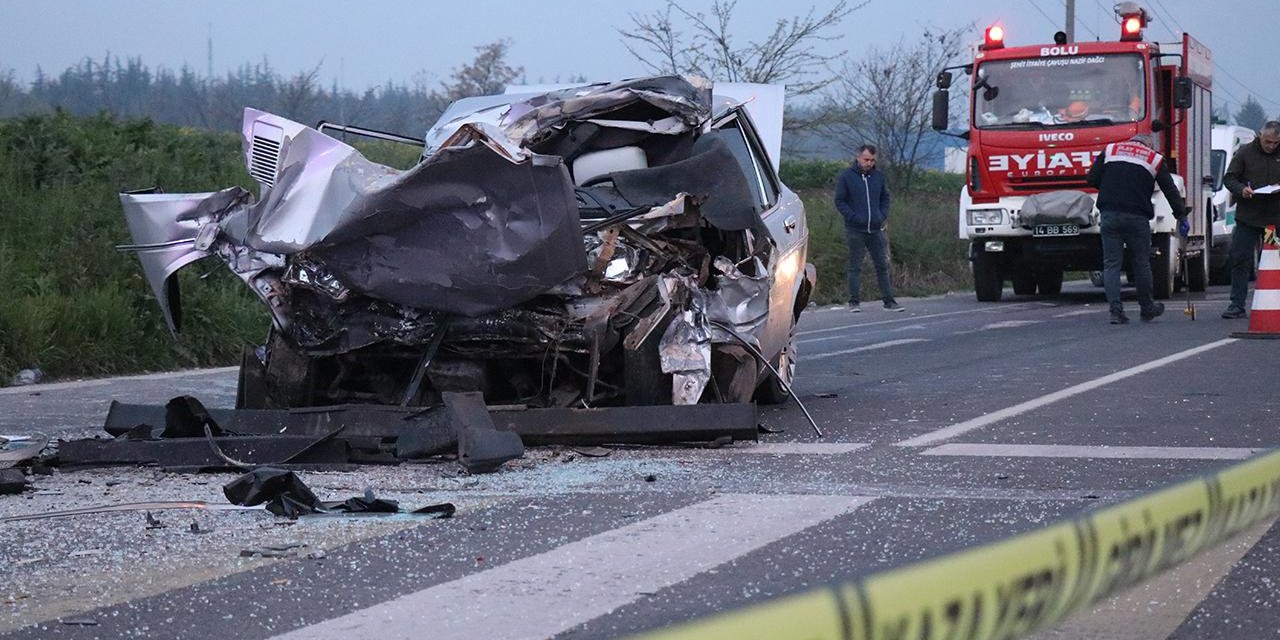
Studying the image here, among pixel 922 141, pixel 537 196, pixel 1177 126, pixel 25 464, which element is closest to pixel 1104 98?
pixel 1177 126

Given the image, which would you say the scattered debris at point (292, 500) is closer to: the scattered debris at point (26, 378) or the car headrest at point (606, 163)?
the car headrest at point (606, 163)

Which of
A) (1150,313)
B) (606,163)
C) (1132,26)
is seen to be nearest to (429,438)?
(606,163)

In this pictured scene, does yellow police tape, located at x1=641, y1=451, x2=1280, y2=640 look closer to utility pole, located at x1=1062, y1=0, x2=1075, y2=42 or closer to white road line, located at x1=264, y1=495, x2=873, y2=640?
white road line, located at x1=264, y1=495, x2=873, y2=640

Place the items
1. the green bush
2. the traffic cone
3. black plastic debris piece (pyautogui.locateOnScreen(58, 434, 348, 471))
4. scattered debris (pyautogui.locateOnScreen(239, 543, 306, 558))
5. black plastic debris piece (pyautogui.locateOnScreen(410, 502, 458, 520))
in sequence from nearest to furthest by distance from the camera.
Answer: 1. scattered debris (pyautogui.locateOnScreen(239, 543, 306, 558))
2. black plastic debris piece (pyautogui.locateOnScreen(410, 502, 458, 520))
3. black plastic debris piece (pyautogui.locateOnScreen(58, 434, 348, 471))
4. the green bush
5. the traffic cone

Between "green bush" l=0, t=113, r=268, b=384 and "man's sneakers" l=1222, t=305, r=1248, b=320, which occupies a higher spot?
"green bush" l=0, t=113, r=268, b=384

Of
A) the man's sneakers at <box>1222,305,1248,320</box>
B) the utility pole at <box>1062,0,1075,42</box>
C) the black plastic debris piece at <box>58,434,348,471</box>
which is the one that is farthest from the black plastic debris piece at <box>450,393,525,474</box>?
the utility pole at <box>1062,0,1075,42</box>

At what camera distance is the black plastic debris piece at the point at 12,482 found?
5.70m

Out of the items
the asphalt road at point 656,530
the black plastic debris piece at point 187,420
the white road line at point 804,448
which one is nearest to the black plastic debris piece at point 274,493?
the asphalt road at point 656,530

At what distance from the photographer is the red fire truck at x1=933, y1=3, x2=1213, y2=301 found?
19.2m

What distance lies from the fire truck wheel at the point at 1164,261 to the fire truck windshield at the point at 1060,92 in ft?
5.26

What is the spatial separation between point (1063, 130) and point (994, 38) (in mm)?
1612

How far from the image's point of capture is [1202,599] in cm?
384

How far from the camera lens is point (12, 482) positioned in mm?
5711

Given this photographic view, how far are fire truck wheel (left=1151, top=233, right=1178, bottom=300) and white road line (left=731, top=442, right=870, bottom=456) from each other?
13.7m
